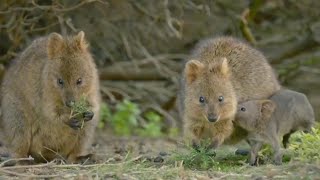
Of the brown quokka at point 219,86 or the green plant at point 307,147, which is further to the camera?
the brown quokka at point 219,86

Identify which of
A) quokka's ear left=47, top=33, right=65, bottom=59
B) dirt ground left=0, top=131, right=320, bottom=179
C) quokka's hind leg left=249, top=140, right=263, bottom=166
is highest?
quokka's ear left=47, top=33, right=65, bottom=59

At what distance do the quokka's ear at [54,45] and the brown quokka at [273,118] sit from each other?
211 cm

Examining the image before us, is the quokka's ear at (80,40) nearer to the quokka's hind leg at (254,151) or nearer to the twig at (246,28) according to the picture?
the quokka's hind leg at (254,151)

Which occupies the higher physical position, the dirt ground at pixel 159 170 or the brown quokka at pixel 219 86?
the brown quokka at pixel 219 86

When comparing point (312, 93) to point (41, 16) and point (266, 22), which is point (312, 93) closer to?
point (266, 22)

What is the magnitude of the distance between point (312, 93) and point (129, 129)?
3.73 metres

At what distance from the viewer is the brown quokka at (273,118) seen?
8711 millimetres

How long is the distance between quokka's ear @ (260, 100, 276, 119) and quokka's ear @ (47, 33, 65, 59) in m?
2.33

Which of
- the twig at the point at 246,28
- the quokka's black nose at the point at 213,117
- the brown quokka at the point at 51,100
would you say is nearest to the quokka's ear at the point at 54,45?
the brown quokka at the point at 51,100

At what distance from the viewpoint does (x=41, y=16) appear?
12094 mm

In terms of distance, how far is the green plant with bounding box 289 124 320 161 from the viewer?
8.38 meters

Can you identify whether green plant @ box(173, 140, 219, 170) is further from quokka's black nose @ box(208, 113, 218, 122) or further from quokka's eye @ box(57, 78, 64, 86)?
quokka's eye @ box(57, 78, 64, 86)

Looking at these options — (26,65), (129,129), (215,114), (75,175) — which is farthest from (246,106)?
(129,129)

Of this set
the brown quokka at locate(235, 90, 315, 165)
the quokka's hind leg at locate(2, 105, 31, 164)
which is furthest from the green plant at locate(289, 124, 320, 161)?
the quokka's hind leg at locate(2, 105, 31, 164)
